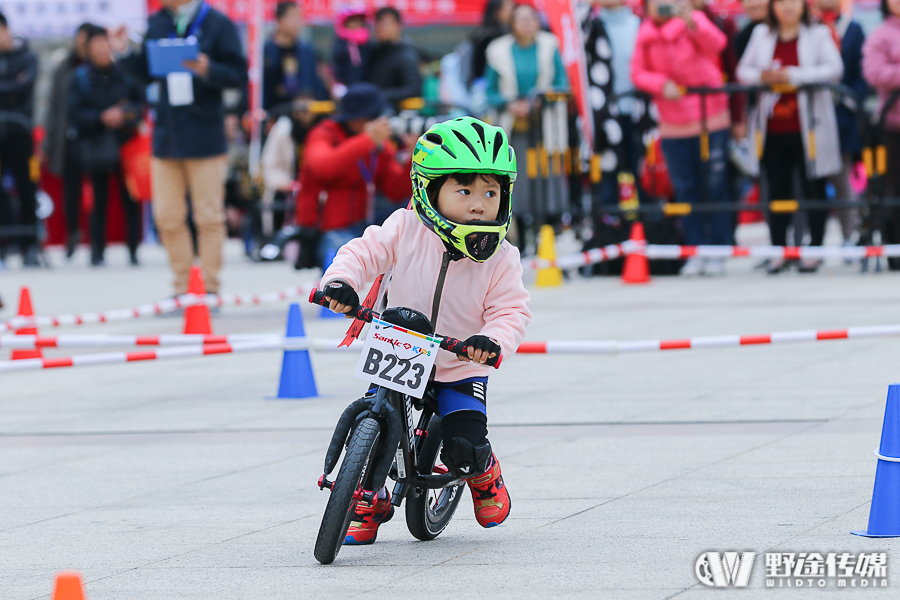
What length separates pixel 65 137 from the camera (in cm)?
1733

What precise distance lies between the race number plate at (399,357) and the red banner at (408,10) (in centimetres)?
1517

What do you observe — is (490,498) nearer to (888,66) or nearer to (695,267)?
(888,66)

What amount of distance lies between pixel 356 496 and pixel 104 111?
41.8ft

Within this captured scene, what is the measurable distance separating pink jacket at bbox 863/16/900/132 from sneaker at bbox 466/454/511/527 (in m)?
8.58

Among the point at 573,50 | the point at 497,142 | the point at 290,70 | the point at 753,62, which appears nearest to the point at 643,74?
the point at 753,62

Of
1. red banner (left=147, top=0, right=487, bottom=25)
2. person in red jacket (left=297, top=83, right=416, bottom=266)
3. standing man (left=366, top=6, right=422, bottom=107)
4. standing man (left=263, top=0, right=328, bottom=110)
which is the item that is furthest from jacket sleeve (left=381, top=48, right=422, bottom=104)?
red banner (left=147, top=0, right=487, bottom=25)

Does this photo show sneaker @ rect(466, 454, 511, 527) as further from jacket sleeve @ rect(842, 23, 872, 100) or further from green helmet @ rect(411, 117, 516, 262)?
jacket sleeve @ rect(842, 23, 872, 100)

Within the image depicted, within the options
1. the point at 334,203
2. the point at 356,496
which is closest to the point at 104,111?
the point at 334,203

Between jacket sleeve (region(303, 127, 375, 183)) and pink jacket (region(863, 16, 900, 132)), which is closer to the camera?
jacket sleeve (region(303, 127, 375, 183))

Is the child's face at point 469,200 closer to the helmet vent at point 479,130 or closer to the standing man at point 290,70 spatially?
the helmet vent at point 479,130

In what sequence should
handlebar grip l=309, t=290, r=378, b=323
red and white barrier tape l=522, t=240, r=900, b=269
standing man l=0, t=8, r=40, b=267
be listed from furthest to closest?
1. standing man l=0, t=8, r=40, b=267
2. red and white barrier tape l=522, t=240, r=900, b=269
3. handlebar grip l=309, t=290, r=378, b=323

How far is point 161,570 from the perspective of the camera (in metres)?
4.54

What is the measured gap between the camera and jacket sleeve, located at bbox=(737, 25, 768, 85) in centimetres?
1301

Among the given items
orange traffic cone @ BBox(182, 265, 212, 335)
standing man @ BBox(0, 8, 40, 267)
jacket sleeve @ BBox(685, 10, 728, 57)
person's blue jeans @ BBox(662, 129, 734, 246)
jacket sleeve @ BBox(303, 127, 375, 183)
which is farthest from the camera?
standing man @ BBox(0, 8, 40, 267)
